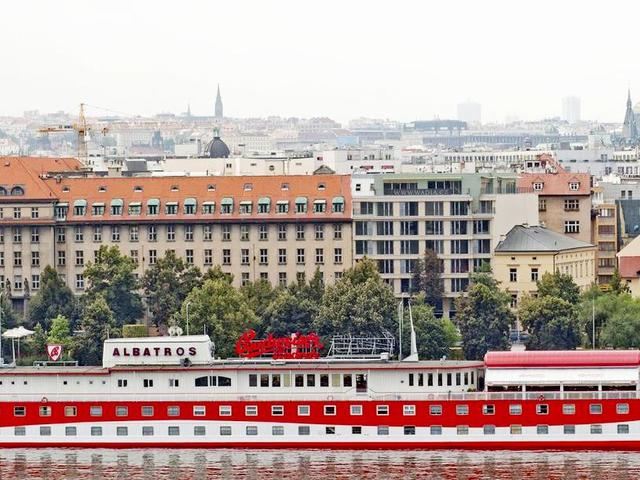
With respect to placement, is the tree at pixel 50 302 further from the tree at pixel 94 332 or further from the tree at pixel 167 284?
the tree at pixel 94 332

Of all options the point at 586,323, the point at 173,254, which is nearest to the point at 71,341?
the point at 173,254

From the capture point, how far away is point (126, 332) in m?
137

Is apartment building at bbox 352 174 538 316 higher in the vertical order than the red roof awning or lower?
higher

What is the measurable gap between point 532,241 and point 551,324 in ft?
64.7

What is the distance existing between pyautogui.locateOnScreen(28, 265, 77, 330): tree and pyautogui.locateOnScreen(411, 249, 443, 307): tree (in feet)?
65.7

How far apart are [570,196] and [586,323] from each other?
3025 cm

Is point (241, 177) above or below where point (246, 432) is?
above

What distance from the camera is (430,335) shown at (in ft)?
440

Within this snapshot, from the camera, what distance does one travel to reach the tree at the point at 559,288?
465 ft

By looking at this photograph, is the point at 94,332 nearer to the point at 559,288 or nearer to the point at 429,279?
the point at 559,288

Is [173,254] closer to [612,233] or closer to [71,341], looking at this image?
[71,341]

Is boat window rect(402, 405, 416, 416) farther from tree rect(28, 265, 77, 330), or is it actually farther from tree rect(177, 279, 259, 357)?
tree rect(28, 265, 77, 330)

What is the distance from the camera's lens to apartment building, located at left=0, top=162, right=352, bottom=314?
157 meters

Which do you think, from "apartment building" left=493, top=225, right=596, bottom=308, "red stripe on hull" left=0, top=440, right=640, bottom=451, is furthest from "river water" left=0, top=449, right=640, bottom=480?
"apartment building" left=493, top=225, right=596, bottom=308
